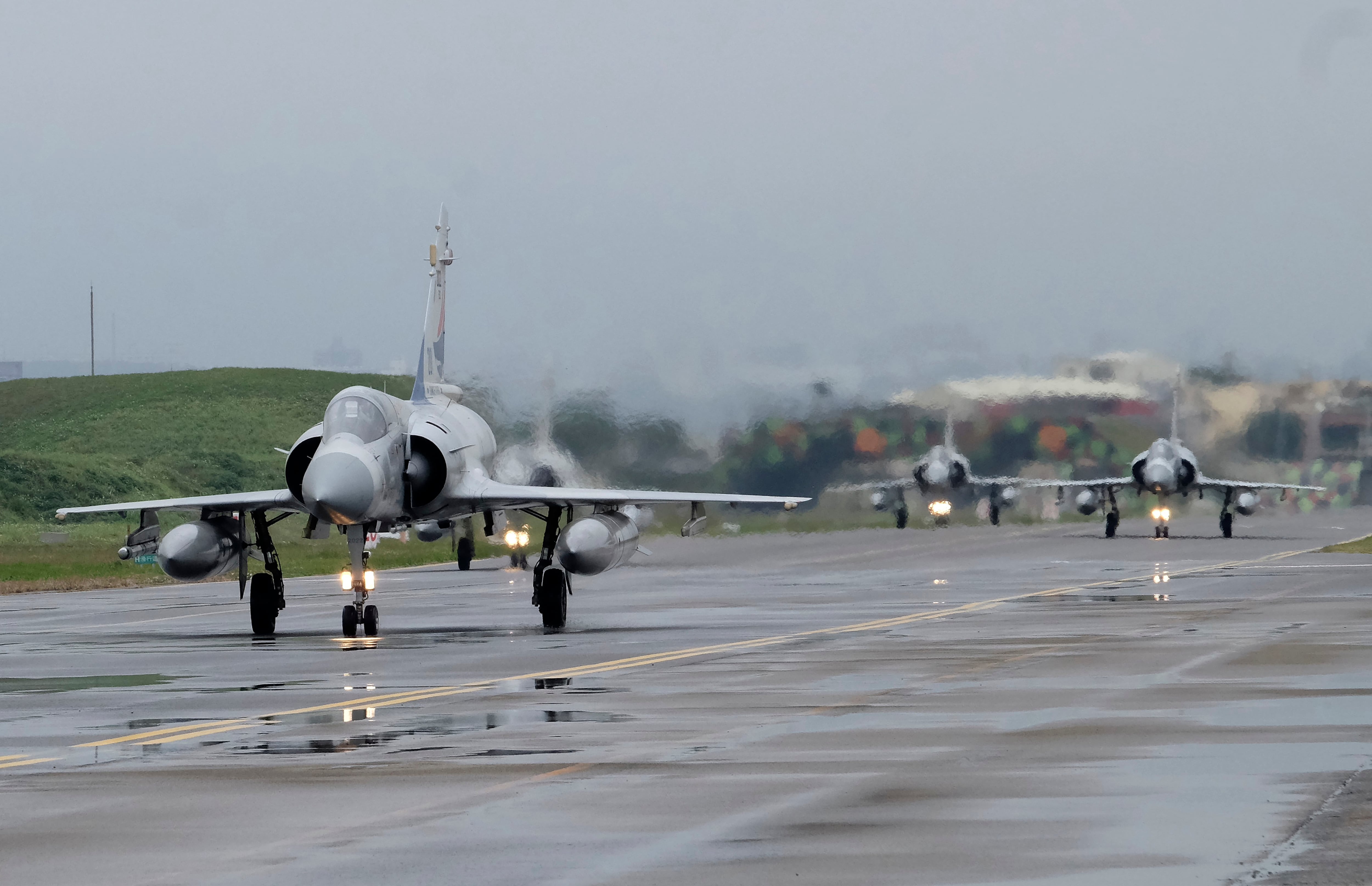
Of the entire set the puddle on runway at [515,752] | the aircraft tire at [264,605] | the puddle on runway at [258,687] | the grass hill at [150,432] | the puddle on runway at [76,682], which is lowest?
the puddle on runway at [76,682]

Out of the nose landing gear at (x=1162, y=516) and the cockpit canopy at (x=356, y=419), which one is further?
the nose landing gear at (x=1162, y=516)

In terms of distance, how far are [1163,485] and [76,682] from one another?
51.9m

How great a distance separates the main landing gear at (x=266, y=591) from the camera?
1126 inches

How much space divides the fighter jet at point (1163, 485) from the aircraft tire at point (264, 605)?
43817 millimetres

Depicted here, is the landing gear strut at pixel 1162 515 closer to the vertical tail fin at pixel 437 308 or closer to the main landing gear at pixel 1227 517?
the main landing gear at pixel 1227 517

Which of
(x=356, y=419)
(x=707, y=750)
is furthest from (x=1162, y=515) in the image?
(x=707, y=750)

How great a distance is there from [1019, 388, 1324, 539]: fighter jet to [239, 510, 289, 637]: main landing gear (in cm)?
4368

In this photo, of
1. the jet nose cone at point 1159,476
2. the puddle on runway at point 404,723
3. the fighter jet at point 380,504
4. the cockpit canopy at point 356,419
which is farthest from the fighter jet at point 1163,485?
the puddle on runway at point 404,723

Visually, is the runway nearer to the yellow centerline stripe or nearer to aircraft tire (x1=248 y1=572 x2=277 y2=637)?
the yellow centerline stripe

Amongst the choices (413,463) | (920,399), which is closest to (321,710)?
(413,463)

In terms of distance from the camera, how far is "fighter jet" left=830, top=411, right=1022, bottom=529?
70.6 metres

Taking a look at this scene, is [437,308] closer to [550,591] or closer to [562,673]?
[550,591]

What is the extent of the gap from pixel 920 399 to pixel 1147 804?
56033mm

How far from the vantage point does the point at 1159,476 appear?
67.6m
